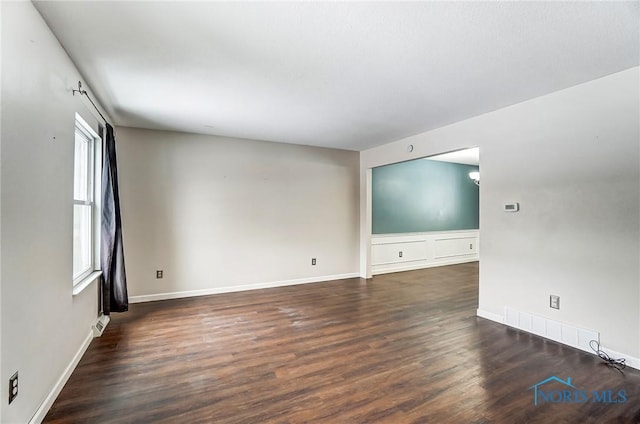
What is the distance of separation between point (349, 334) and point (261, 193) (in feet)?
9.06

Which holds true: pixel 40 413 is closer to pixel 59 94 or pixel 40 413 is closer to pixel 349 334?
pixel 59 94

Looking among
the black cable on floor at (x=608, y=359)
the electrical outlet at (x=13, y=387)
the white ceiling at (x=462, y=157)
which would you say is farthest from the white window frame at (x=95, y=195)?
the white ceiling at (x=462, y=157)

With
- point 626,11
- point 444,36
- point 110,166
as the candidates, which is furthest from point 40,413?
point 626,11

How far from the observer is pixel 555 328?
2.89 metres

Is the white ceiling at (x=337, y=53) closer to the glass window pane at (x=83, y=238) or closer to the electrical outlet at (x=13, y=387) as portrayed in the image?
the glass window pane at (x=83, y=238)

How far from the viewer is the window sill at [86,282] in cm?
246

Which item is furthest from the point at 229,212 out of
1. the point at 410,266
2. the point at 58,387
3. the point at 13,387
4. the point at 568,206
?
the point at 568,206

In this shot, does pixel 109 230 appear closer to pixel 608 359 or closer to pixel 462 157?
pixel 608 359

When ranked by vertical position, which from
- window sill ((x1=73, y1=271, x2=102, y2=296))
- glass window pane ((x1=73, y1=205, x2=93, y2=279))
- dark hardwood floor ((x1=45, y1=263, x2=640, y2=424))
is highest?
glass window pane ((x1=73, y1=205, x2=93, y2=279))

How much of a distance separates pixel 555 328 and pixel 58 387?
4214mm

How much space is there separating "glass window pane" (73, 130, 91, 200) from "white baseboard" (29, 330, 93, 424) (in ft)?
4.60

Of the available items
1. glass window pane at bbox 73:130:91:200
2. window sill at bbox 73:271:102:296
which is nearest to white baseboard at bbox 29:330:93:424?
window sill at bbox 73:271:102:296

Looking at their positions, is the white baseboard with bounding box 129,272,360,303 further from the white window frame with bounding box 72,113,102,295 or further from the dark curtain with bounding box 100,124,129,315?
the white window frame with bounding box 72,113,102,295

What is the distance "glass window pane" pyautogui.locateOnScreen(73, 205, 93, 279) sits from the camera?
2912 millimetres
